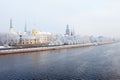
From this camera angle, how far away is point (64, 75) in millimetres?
24891

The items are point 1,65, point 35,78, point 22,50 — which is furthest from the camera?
point 22,50

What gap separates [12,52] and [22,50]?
14.0 feet

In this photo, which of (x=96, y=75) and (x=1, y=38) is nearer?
(x=96, y=75)

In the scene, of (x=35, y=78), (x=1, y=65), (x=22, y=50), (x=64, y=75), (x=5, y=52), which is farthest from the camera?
(x=22, y=50)

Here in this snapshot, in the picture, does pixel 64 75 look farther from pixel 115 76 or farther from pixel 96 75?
pixel 115 76

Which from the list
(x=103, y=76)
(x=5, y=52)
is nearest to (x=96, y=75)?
(x=103, y=76)

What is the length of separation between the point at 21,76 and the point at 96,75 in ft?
23.1

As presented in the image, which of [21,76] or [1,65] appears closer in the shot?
[21,76]

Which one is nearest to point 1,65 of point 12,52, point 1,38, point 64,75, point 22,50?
point 64,75

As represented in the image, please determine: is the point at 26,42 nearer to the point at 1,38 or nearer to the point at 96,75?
the point at 1,38

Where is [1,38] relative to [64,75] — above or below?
above

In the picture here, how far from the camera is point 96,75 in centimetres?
2494

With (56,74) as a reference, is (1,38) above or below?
above

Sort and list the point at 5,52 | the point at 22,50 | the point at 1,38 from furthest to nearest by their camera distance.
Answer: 1. the point at 1,38
2. the point at 22,50
3. the point at 5,52
